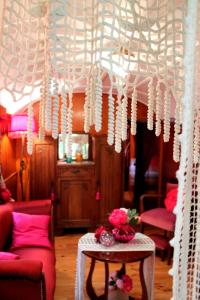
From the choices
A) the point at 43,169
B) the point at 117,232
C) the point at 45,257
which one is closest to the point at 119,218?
the point at 117,232

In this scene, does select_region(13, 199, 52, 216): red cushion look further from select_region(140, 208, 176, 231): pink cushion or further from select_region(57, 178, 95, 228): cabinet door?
select_region(140, 208, 176, 231): pink cushion

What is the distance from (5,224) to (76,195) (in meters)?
1.59

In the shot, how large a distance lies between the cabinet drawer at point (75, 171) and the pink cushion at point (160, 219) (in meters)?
1.00

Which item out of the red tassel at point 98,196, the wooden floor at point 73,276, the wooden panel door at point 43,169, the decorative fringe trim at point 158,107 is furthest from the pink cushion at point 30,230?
the decorative fringe trim at point 158,107

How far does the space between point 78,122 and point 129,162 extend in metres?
1.69

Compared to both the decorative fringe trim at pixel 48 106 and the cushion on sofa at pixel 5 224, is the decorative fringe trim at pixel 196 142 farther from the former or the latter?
the cushion on sofa at pixel 5 224

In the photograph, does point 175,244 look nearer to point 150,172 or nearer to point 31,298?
point 31,298

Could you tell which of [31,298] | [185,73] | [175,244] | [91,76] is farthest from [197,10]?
[31,298]

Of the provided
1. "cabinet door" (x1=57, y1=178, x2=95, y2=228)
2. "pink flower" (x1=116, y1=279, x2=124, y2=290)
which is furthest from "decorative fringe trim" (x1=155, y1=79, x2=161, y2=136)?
"cabinet door" (x1=57, y1=178, x2=95, y2=228)

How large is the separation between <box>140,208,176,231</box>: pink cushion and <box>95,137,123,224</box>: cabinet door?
2.33 feet

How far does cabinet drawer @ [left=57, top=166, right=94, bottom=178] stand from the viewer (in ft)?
14.3

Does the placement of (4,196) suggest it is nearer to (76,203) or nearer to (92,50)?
(76,203)

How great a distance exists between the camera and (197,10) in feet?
2.03

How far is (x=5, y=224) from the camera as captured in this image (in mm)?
2971
